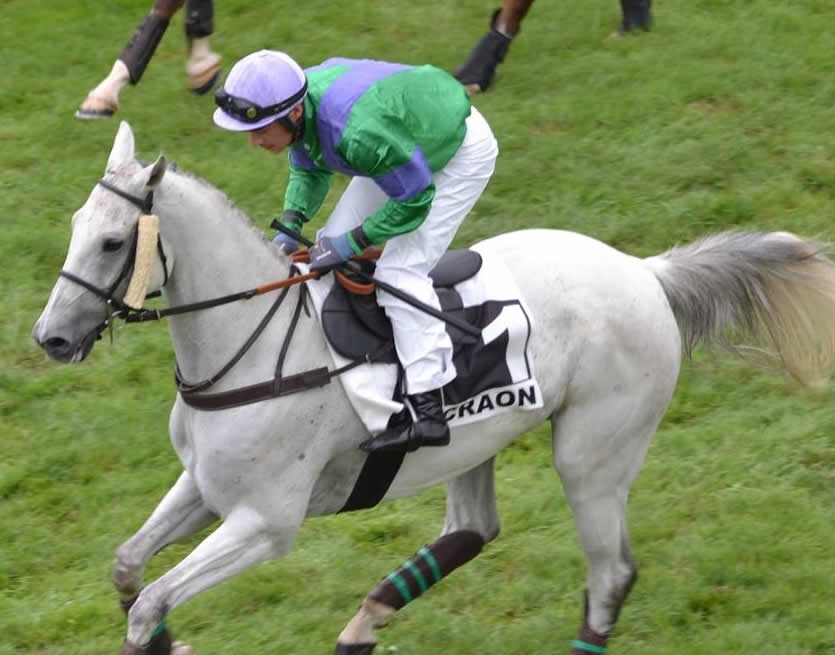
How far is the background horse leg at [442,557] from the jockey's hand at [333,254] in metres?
1.26

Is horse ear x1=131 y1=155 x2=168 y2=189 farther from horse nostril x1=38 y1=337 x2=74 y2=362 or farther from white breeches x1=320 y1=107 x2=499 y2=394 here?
white breeches x1=320 y1=107 x2=499 y2=394

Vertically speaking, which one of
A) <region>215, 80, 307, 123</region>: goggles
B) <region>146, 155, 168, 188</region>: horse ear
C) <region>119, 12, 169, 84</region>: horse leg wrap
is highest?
<region>215, 80, 307, 123</region>: goggles

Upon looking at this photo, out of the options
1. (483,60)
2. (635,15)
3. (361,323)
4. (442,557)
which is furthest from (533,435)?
(635,15)

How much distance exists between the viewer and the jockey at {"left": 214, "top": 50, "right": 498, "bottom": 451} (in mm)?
4742

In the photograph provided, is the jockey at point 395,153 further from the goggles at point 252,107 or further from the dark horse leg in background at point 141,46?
the dark horse leg in background at point 141,46

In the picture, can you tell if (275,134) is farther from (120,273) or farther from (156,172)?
(120,273)

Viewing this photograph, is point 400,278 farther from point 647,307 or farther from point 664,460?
point 664,460

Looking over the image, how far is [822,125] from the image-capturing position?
927 centimetres

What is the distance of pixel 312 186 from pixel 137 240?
1017 millimetres

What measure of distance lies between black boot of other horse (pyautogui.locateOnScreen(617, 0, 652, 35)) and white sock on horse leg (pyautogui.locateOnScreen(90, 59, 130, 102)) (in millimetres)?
3415

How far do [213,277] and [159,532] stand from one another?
3.07ft

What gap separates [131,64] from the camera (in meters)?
9.55

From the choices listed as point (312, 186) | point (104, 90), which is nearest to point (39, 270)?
point (104, 90)

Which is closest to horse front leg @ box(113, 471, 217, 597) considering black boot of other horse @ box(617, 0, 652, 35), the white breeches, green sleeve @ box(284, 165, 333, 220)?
the white breeches
